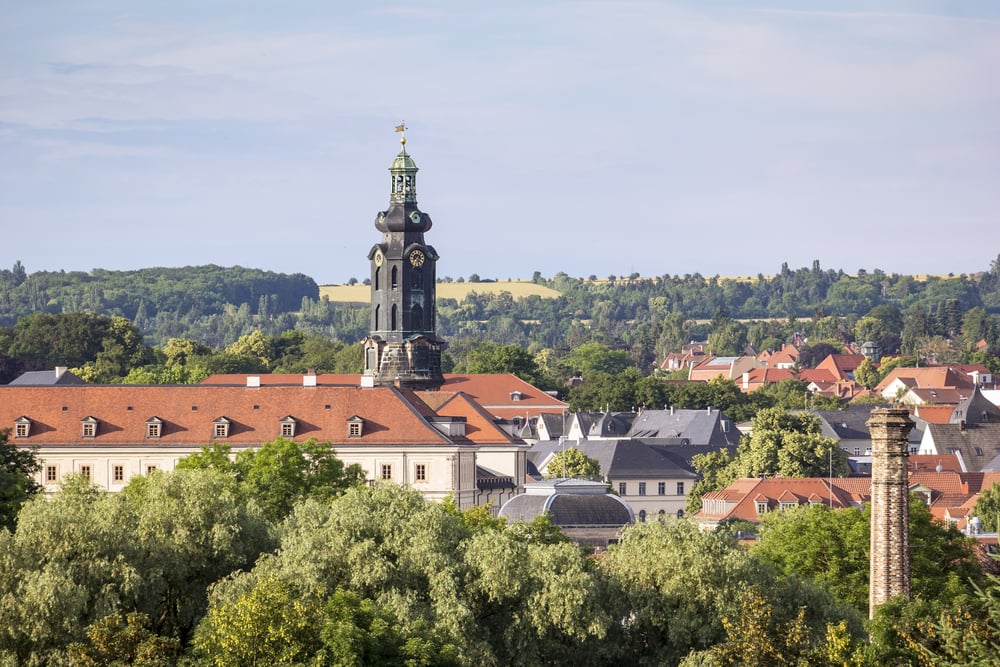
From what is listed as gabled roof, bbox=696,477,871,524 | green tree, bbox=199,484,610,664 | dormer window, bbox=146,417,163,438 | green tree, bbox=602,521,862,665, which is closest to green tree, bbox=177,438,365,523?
dormer window, bbox=146,417,163,438

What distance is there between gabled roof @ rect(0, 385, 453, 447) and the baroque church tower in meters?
27.7

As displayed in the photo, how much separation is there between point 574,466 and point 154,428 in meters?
39.7

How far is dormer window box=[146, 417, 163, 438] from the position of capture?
377 feet

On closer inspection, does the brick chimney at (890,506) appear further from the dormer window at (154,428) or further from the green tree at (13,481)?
the dormer window at (154,428)

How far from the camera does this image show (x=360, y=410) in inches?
4619

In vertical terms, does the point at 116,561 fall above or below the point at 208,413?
below

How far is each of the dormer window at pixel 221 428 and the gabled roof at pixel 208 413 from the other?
0.74 feet

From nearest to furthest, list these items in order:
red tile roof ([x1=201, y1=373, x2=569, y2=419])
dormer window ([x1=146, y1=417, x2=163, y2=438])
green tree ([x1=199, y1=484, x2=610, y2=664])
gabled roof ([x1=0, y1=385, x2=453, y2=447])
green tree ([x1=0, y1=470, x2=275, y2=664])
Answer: green tree ([x1=0, y1=470, x2=275, y2=664]) → green tree ([x1=199, y1=484, x2=610, y2=664]) → gabled roof ([x1=0, y1=385, x2=453, y2=447]) → dormer window ([x1=146, y1=417, x2=163, y2=438]) → red tile roof ([x1=201, y1=373, x2=569, y2=419])

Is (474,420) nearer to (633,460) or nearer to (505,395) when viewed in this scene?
(633,460)

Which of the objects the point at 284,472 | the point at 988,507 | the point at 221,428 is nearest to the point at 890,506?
the point at 284,472

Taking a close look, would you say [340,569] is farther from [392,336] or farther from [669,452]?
[669,452]

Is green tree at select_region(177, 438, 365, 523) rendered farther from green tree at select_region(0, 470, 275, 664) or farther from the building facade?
green tree at select_region(0, 470, 275, 664)

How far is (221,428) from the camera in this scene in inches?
4547

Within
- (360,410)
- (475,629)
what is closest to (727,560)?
(475,629)
